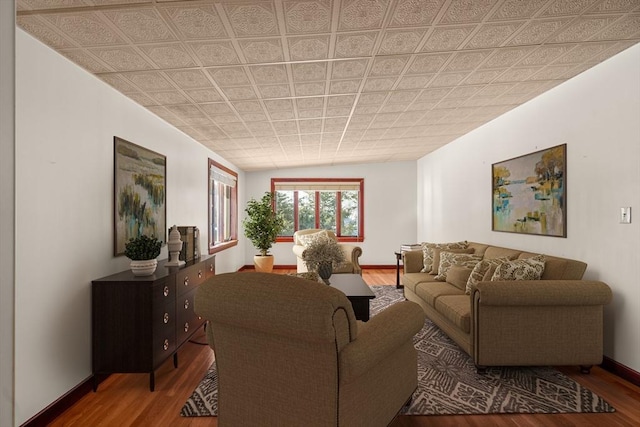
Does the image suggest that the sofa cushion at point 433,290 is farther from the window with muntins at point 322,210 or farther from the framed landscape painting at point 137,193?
the window with muntins at point 322,210

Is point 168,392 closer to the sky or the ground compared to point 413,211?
closer to the ground

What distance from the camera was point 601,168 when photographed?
2867mm

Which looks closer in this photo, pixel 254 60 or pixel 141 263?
pixel 254 60

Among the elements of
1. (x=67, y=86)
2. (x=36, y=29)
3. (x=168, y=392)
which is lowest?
(x=168, y=392)

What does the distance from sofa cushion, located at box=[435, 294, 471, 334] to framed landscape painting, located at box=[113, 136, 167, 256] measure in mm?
2831

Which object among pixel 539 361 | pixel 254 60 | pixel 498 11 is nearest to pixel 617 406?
pixel 539 361

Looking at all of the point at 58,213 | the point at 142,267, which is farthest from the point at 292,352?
the point at 58,213

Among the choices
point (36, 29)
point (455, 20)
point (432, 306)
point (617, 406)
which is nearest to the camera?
point (36, 29)

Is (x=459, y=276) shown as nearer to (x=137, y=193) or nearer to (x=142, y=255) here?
(x=142, y=255)

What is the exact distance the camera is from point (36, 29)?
6.34 ft

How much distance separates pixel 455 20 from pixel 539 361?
2.47 m

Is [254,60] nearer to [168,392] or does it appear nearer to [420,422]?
[168,392]

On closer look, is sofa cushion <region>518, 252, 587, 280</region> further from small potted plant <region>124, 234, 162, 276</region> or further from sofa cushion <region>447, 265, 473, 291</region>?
small potted plant <region>124, 234, 162, 276</region>

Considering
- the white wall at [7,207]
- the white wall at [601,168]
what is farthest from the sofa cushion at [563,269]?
the white wall at [7,207]
